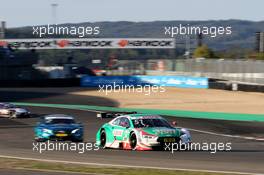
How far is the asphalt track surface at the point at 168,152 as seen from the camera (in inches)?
611

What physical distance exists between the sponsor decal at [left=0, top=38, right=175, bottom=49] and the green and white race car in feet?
200

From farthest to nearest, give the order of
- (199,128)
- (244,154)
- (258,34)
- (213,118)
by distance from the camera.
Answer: (258,34)
(213,118)
(199,128)
(244,154)

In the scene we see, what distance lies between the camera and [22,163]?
15.7 meters

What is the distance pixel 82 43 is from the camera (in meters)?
87.8

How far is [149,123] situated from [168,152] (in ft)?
5.00

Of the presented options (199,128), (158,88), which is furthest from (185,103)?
(199,128)

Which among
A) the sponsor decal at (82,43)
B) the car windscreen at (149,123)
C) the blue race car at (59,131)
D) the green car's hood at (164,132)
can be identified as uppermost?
the sponsor decal at (82,43)

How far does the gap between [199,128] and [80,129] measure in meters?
9.49

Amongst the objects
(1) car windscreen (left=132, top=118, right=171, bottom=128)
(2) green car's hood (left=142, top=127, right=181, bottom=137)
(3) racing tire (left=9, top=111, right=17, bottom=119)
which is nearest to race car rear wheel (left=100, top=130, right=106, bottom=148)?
(1) car windscreen (left=132, top=118, right=171, bottom=128)

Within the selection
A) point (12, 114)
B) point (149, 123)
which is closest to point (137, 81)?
point (12, 114)

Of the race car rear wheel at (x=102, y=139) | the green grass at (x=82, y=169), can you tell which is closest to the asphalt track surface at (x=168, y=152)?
the green grass at (x=82, y=169)

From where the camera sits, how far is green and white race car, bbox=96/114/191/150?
1925cm

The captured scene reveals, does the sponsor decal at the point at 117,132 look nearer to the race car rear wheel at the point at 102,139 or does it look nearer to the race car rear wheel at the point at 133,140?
the race car rear wheel at the point at 133,140

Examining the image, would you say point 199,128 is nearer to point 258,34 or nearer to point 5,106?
point 5,106
